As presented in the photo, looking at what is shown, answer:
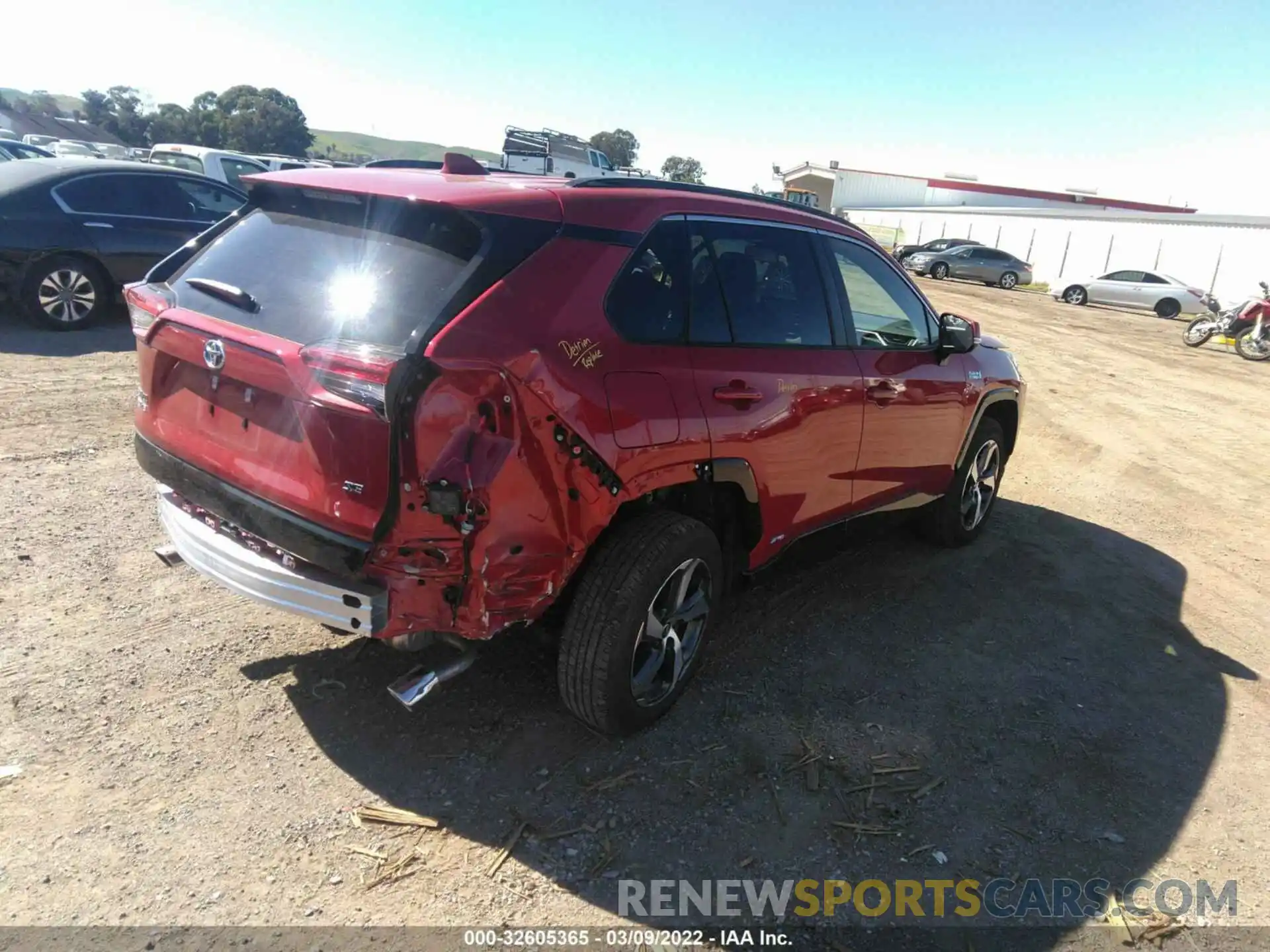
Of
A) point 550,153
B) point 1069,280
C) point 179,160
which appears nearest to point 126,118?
point 550,153

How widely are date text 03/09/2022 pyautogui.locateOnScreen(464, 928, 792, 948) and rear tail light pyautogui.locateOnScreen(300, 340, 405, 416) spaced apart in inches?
59.4

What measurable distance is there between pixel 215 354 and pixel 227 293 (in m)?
0.26

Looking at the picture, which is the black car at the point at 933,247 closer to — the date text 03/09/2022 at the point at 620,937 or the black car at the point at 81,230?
the black car at the point at 81,230

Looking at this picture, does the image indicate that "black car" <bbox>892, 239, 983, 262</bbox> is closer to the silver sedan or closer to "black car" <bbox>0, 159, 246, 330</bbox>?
the silver sedan

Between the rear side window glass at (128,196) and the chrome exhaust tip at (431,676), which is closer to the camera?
the chrome exhaust tip at (431,676)

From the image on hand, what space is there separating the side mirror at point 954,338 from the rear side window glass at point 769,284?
39.9 inches

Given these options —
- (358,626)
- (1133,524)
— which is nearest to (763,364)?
(358,626)

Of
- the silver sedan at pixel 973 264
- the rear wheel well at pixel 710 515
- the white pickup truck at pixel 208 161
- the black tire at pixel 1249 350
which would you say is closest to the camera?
the rear wheel well at pixel 710 515

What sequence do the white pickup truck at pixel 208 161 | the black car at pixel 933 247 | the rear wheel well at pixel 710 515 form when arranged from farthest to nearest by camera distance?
the black car at pixel 933 247
the white pickup truck at pixel 208 161
the rear wheel well at pixel 710 515

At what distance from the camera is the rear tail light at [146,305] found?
2988 millimetres

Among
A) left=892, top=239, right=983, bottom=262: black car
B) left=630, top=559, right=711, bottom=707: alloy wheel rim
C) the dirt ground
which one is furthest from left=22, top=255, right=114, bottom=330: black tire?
left=892, top=239, right=983, bottom=262: black car

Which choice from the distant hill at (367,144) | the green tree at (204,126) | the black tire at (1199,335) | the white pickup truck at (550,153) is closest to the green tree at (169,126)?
the green tree at (204,126)

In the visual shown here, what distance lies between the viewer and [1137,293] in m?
24.6

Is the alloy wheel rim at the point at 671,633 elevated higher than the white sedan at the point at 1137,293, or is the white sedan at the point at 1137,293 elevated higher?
the white sedan at the point at 1137,293
